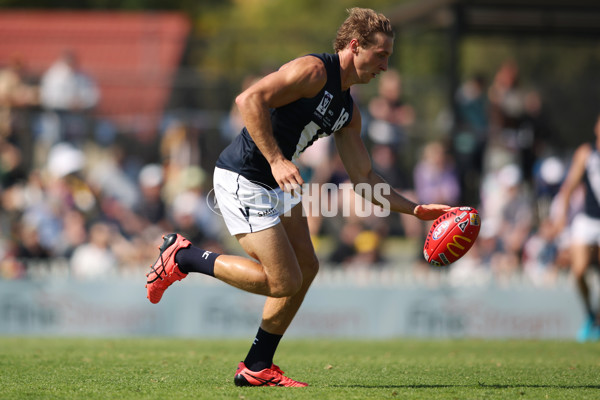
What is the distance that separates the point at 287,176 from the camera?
5605mm

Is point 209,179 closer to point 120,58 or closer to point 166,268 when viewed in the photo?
point 120,58

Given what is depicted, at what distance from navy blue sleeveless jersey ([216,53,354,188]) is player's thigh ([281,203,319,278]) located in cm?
30

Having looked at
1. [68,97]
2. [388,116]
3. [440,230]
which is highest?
[68,97]

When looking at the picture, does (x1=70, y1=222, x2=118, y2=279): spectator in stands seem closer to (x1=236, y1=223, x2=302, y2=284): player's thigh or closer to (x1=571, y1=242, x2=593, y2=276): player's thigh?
(x1=571, y1=242, x2=593, y2=276): player's thigh

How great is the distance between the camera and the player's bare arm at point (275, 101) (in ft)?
18.6

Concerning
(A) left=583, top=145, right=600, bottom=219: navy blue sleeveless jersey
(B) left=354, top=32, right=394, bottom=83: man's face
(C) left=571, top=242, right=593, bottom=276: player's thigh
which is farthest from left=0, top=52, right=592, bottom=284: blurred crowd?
(B) left=354, top=32, right=394, bottom=83: man's face

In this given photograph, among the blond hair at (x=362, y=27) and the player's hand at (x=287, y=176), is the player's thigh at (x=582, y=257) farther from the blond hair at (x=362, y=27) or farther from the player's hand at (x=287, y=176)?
the player's hand at (x=287, y=176)

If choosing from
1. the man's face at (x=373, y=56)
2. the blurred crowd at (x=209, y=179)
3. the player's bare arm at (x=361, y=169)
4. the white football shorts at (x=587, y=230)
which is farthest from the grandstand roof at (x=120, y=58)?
the man's face at (x=373, y=56)

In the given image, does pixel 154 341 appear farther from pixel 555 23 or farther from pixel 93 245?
pixel 555 23

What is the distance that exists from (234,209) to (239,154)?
387 mm

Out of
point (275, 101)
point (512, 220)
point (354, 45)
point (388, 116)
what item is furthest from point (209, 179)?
point (275, 101)

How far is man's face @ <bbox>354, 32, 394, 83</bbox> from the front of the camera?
6020 mm

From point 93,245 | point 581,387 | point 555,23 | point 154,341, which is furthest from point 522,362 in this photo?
point 555,23

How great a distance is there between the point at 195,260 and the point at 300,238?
0.75 m
